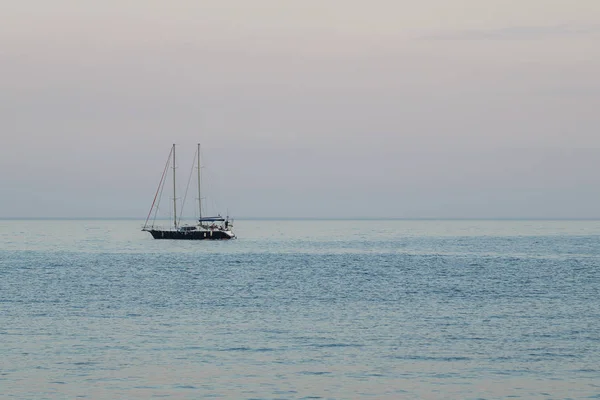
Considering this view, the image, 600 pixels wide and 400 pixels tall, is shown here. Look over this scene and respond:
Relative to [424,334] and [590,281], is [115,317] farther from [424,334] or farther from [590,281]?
[590,281]

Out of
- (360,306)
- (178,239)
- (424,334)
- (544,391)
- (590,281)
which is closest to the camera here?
(544,391)

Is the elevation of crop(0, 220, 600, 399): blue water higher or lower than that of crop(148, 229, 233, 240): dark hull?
lower

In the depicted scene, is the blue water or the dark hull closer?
the blue water

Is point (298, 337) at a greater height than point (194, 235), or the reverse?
point (194, 235)

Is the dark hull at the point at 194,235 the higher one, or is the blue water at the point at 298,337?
the dark hull at the point at 194,235

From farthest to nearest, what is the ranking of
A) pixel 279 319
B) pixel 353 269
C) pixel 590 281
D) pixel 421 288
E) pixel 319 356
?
pixel 353 269 < pixel 590 281 < pixel 421 288 < pixel 279 319 < pixel 319 356

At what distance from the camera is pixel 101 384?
29.6 metres

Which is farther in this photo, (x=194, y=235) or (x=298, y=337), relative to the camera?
(x=194, y=235)

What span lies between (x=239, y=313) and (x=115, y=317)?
262 inches

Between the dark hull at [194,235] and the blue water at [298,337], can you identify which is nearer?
the blue water at [298,337]

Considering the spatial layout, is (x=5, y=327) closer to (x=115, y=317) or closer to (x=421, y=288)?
(x=115, y=317)

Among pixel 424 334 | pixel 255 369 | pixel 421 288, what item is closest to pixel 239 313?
pixel 424 334

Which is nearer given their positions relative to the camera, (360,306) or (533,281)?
(360,306)

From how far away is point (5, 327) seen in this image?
1651 inches
